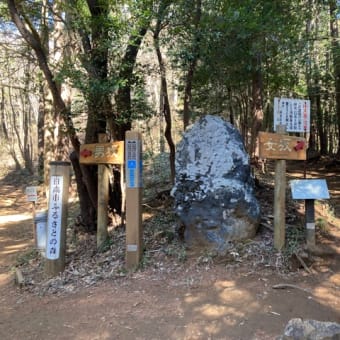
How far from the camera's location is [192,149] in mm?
5605

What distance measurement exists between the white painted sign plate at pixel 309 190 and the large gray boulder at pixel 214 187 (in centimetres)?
61

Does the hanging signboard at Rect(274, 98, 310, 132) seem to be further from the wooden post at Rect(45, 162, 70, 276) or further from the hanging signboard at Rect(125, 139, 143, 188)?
the wooden post at Rect(45, 162, 70, 276)

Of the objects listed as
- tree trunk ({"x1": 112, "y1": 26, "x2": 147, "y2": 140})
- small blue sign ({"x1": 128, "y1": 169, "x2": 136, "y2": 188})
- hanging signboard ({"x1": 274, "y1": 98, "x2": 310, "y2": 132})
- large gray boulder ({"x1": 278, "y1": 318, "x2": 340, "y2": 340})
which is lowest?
large gray boulder ({"x1": 278, "y1": 318, "x2": 340, "y2": 340})

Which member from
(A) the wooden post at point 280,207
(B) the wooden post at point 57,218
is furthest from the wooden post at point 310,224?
(B) the wooden post at point 57,218

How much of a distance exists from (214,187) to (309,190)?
1.23 m

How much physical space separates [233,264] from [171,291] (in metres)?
0.92

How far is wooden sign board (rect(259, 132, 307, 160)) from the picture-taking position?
5.11m

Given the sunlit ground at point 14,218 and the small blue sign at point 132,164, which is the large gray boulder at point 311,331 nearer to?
the small blue sign at point 132,164

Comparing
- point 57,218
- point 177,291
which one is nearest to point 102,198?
point 57,218

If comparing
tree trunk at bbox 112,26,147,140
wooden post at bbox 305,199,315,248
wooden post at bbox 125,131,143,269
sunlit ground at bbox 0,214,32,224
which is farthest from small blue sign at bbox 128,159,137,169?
sunlit ground at bbox 0,214,32,224

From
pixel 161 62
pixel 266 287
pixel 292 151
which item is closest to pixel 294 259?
pixel 266 287

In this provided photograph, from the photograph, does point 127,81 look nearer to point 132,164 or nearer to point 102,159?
point 102,159

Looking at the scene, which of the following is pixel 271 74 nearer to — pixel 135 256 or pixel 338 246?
pixel 338 246

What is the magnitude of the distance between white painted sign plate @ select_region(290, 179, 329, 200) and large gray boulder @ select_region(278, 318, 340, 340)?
244 centimetres
